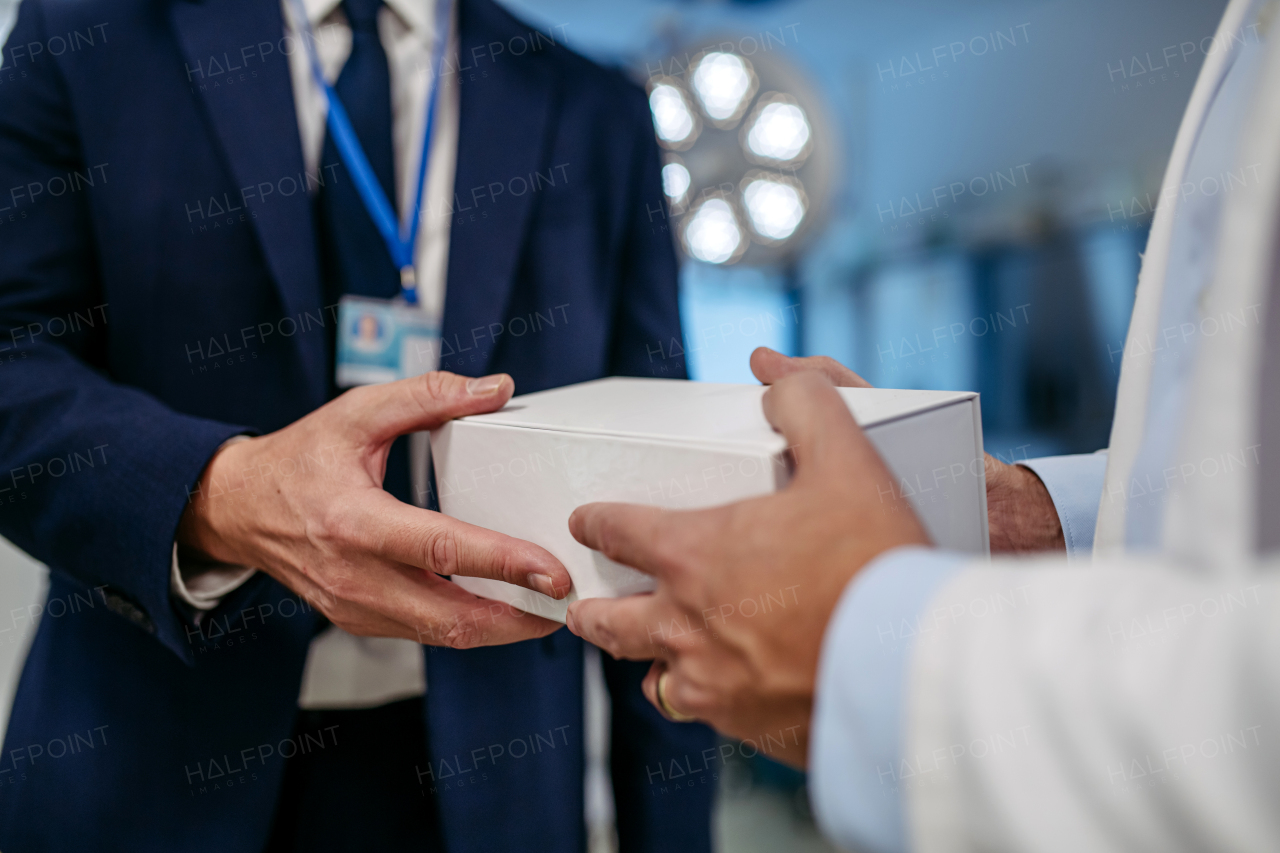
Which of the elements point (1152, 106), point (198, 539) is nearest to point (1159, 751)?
point (198, 539)

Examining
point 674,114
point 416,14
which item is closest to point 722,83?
point 674,114

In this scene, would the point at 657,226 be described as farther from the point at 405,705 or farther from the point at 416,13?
the point at 405,705

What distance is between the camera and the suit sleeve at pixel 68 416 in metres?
0.57

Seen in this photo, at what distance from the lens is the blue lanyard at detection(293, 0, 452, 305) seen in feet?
2.37

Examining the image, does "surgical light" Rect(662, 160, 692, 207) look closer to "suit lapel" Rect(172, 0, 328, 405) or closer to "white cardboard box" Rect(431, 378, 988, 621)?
"suit lapel" Rect(172, 0, 328, 405)

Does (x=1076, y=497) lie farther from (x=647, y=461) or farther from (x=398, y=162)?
(x=398, y=162)

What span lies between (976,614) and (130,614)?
654mm

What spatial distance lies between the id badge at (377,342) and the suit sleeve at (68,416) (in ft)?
0.47

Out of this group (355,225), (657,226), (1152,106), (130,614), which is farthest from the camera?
(1152,106)

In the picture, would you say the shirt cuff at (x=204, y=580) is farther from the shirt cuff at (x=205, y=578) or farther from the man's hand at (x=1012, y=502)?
the man's hand at (x=1012, y=502)

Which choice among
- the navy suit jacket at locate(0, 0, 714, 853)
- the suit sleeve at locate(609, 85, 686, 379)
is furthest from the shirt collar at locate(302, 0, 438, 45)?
the suit sleeve at locate(609, 85, 686, 379)

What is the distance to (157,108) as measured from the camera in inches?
27.1

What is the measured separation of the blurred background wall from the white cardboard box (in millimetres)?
1722

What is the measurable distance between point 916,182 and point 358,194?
2.88 m
